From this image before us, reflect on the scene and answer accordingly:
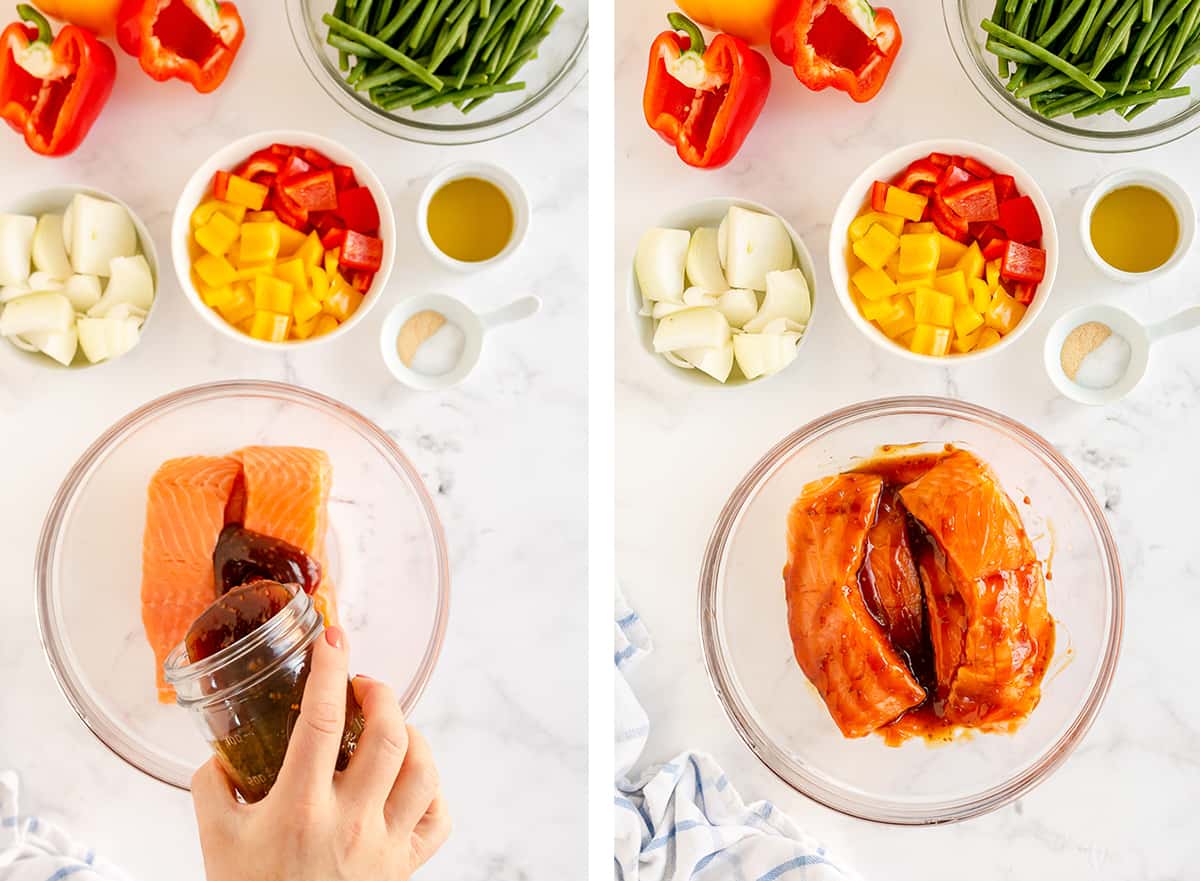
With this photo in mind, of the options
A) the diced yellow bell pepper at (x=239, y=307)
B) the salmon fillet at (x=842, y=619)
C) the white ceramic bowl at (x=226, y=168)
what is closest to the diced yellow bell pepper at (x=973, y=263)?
the salmon fillet at (x=842, y=619)

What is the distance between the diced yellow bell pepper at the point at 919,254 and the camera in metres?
1.64

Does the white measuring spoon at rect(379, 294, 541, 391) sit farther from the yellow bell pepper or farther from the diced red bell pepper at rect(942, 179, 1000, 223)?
the diced red bell pepper at rect(942, 179, 1000, 223)

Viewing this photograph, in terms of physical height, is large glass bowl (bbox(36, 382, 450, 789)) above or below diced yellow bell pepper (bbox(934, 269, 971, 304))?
below

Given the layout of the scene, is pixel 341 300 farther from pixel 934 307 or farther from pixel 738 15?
pixel 934 307

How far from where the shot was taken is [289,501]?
5.09ft

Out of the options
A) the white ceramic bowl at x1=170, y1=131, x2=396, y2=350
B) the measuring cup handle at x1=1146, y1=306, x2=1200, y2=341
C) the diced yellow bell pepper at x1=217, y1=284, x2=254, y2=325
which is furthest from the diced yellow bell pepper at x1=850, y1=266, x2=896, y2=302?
the diced yellow bell pepper at x1=217, y1=284, x2=254, y2=325

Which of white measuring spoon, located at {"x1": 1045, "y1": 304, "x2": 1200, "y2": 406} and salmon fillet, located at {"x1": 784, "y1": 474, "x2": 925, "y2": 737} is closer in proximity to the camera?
salmon fillet, located at {"x1": 784, "y1": 474, "x2": 925, "y2": 737}

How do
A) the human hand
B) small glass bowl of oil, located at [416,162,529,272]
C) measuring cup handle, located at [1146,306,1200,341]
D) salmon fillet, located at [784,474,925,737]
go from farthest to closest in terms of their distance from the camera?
small glass bowl of oil, located at [416,162,529,272]
measuring cup handle, located at [1146,306,1200,341]
salmon fillet, located at [784,474,925,737]
the human hand

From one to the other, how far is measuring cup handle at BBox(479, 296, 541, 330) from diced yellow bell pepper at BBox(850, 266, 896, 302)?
47cm

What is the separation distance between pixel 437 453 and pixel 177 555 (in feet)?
1.31

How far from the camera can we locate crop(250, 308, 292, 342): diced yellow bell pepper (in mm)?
1671

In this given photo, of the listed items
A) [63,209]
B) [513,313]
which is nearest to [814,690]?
[513,313]

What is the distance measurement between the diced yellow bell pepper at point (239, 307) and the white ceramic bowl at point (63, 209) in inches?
4.6

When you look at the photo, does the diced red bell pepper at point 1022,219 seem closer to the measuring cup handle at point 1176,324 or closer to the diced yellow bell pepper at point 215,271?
the measuring cup handle at point 1176,324
